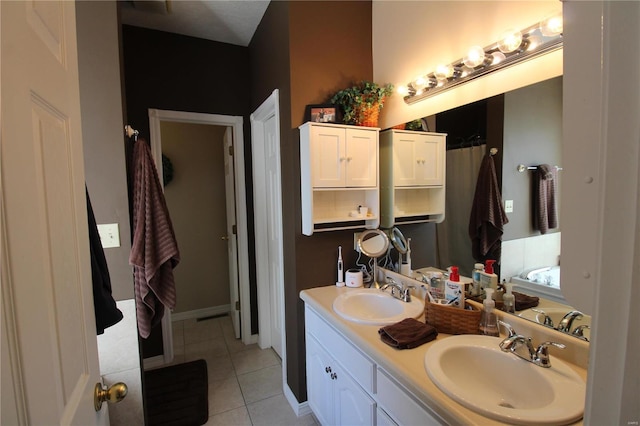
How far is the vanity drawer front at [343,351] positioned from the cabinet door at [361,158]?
0.83 meters

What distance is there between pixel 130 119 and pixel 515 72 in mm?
2473

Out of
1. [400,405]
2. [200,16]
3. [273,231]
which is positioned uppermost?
[200,16]

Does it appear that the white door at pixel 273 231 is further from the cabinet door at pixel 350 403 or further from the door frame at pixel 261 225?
the cabinet door at pixel 350 403

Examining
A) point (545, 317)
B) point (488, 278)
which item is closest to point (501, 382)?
point (545, 317)

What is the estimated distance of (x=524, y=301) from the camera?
1.21m

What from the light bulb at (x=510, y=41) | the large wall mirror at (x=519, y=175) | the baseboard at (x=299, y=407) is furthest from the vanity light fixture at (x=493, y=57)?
the baseboard at (x=299, y=407)

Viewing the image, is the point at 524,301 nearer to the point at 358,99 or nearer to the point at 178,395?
the point at 358,99

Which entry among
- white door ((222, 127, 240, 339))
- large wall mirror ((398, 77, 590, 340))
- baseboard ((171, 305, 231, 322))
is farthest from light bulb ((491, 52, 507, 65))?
baseboard ((171, 305, 231, 322))

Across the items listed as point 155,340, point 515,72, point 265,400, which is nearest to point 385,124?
point 515,72

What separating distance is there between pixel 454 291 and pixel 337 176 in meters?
0.87

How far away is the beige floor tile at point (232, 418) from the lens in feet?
6.28

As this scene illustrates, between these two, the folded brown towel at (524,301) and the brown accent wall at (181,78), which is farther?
the brown accent wall at (181,78)

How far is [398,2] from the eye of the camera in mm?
1790

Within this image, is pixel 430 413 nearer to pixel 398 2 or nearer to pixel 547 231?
pixel 547 231
